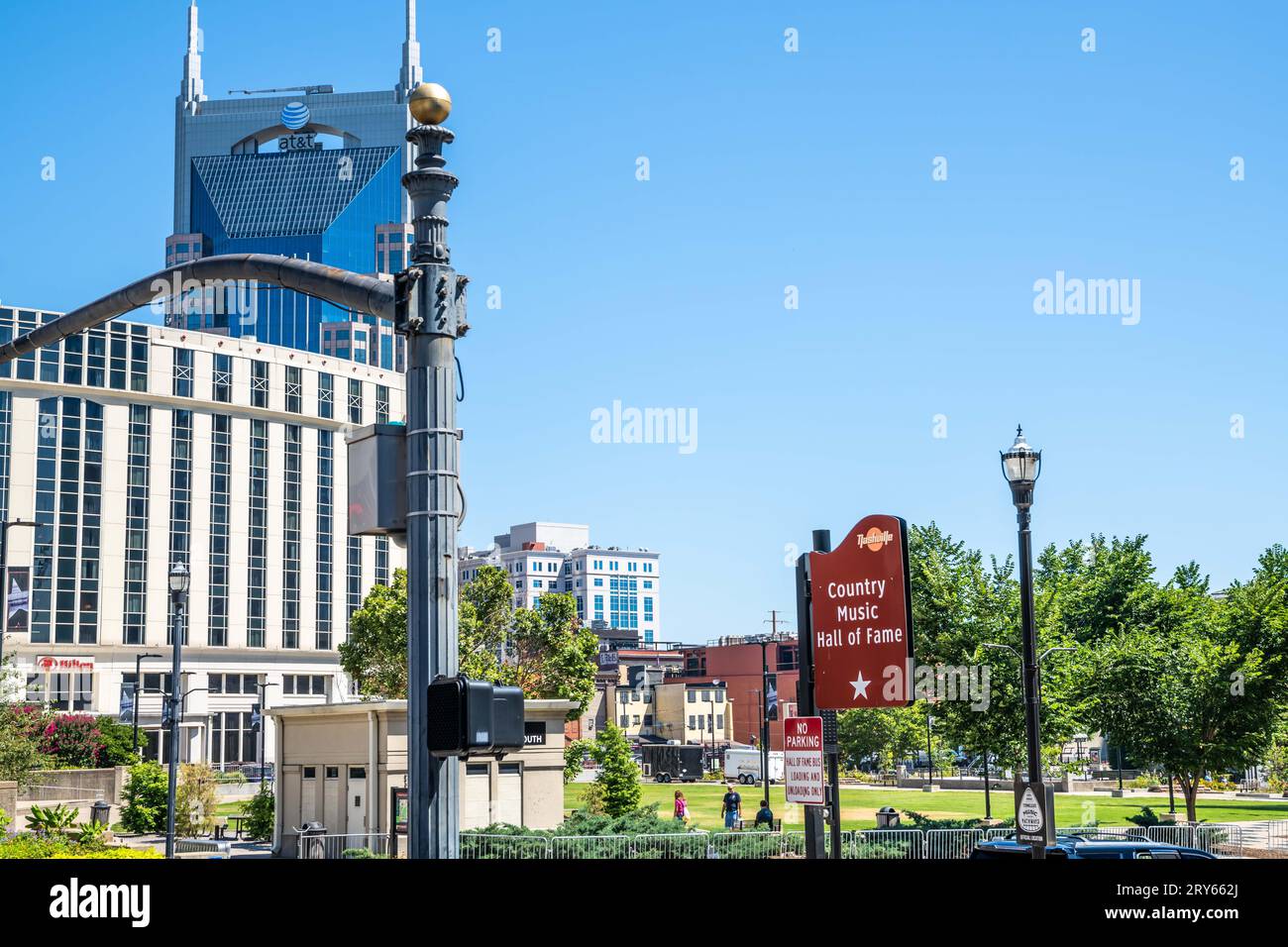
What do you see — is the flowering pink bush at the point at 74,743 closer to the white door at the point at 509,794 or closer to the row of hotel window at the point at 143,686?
the row of hotel window at the point at 143,686

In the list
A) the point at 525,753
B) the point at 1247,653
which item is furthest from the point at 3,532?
the point at 1247,653

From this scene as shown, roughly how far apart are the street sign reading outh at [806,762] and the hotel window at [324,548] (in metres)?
101

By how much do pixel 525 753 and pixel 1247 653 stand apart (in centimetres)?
2342

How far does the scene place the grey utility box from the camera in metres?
7.18

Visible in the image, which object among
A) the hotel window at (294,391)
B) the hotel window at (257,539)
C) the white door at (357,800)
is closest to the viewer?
the white door at (357,800)

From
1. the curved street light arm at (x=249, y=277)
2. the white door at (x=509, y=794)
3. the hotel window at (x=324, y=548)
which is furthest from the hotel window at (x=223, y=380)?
the curved street light arm at (x=249, y=277)

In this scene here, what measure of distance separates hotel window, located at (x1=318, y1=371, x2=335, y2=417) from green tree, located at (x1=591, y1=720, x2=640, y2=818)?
211 ft

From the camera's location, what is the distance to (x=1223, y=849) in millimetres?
31469

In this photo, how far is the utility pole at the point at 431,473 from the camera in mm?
6715

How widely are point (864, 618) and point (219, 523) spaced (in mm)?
98293

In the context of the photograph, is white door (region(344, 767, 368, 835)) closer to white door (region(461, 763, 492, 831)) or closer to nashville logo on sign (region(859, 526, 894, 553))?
white door (region(461, 763, 492, 831))

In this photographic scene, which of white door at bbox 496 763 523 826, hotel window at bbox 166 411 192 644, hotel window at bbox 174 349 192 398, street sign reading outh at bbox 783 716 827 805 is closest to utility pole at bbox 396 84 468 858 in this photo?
street sign reading outh at bbox 783 716 827 805
